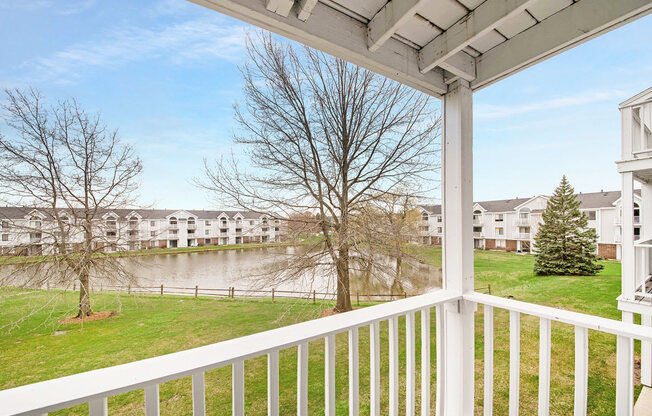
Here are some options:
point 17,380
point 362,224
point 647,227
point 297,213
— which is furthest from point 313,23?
point 647,227

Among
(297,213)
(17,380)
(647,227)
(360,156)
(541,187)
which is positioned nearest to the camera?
(17,380)

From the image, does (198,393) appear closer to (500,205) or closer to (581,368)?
(581,368)

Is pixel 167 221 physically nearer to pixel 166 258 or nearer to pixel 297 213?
pixel 166 258

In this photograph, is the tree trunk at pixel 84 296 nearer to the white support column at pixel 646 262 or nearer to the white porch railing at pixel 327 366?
the white porch railing at pixel 327 366

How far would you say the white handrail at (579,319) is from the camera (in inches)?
34.9

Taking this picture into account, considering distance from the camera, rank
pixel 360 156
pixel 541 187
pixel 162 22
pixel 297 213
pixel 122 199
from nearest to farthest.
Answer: pixel 122 199
pixel 162 22
pixel 541 187
pixel 297 213
pixel 360 156

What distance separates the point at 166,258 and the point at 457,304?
1491 millimetres

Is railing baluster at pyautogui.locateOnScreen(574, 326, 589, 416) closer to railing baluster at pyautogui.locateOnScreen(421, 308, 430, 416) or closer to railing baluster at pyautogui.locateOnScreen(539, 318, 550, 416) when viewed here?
railing baluster at pyautogui.locateOnScreen(539, 318, 550, 416)

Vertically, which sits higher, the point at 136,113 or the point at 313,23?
the point at 313,23

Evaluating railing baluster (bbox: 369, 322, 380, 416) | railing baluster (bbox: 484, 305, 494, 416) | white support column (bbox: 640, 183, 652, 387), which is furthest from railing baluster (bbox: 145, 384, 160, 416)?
white support column (bbox: 640, 183, 652, 387)

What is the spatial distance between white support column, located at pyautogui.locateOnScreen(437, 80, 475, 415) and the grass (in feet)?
0.86

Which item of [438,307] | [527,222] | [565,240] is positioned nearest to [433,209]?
[527,222]

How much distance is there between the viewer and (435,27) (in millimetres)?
1128

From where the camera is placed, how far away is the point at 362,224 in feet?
6.42
